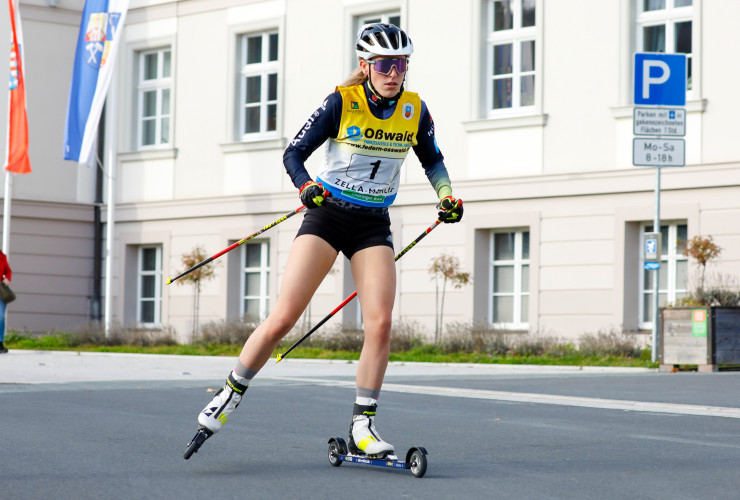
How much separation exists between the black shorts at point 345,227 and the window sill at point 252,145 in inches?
707

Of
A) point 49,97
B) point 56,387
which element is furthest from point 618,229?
point 49,97

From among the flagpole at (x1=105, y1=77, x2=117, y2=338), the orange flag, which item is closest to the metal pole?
the flagpole at (x1=105, y1=77, x2=117, y2=338)

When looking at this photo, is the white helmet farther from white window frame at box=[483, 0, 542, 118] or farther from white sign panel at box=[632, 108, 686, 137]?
white window frame at box=[483, 0, 542, 118]

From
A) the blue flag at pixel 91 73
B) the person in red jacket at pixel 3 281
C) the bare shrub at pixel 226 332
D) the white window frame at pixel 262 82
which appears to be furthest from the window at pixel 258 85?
the person in red jacket at pixel 3 281

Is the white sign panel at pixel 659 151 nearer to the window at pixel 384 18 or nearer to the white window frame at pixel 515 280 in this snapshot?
the white window frame at pixel 515 280

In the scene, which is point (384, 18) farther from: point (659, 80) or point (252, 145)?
point (659, 80)

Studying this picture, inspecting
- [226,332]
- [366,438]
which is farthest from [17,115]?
[366,438]

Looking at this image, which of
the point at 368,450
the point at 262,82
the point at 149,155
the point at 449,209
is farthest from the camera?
the point at 149,155

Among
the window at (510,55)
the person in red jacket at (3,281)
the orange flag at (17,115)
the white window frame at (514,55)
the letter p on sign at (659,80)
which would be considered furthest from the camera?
the orange flag at (17,115)

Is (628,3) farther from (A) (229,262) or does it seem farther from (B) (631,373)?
(A) (229,262)

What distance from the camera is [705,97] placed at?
1873 centimetres

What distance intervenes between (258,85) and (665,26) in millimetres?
8574

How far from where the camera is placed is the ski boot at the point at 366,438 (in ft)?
19.2

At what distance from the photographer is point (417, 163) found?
878 inches
